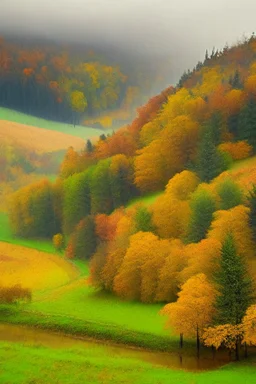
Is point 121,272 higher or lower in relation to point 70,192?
lower

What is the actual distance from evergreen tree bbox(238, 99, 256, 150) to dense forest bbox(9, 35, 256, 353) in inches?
10.4

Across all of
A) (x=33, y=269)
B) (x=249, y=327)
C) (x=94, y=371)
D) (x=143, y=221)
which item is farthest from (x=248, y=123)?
(x=94, y=371)

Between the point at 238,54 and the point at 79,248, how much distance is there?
106 m

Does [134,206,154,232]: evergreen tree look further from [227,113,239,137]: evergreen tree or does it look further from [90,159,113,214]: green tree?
[227,113,239,137]: evergreen tree

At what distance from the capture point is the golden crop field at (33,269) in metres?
90.3

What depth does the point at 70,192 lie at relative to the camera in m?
127

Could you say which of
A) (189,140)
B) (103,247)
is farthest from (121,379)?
(189,140)

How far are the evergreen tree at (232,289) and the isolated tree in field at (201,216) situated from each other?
71.1 feet

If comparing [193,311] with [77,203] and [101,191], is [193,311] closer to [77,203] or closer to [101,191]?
[101,191]

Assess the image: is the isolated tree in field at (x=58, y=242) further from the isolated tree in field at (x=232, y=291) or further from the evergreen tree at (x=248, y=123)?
the isolated tree in field at (x=232, y=291)

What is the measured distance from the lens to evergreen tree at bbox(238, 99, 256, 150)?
10862cm

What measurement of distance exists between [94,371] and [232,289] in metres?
17.7

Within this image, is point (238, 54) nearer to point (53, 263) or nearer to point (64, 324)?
point (53, 263)

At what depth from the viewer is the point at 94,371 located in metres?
48.0
